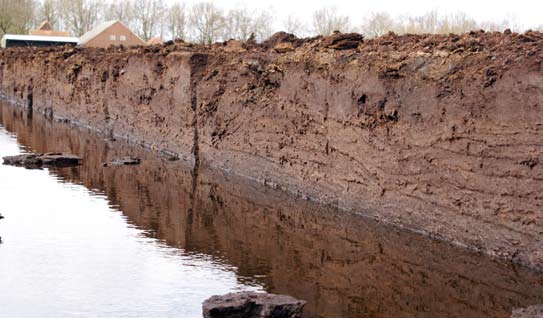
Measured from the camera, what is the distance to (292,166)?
12.0 metres

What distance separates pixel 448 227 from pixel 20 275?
4.54 m

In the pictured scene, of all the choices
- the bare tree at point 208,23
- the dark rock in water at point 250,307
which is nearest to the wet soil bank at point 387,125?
the dark rock in water at point 250,307

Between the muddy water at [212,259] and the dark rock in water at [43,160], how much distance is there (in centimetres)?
201

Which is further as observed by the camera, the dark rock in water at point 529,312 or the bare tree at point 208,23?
the bare tree at point 208,23

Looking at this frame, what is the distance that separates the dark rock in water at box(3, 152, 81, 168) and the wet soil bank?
83.2 inches

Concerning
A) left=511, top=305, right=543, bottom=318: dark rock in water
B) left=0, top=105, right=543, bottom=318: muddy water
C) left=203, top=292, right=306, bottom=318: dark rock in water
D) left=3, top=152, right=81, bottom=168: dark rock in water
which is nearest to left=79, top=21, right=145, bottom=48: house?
left=3, top=152, right=81, bottom=168: dark rock in water

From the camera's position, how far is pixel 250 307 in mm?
6164

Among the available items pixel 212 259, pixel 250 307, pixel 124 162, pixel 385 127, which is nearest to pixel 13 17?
pixel 124 162

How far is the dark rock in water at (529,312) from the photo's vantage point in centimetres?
604

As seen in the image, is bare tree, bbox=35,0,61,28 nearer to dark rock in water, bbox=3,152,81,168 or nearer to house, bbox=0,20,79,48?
house, bbox=0,20,79,48

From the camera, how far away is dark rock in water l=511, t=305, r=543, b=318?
6043 mm

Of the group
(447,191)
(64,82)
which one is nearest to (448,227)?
(447,191)

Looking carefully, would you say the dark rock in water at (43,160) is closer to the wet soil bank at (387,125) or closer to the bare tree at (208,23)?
the wet soil bank at (387,125)

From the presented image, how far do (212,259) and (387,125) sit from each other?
3.11 metres
